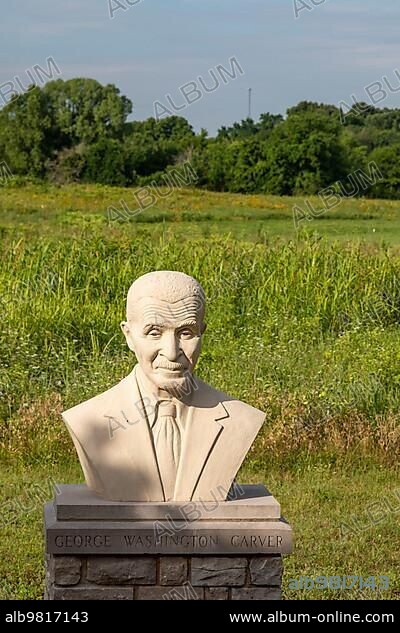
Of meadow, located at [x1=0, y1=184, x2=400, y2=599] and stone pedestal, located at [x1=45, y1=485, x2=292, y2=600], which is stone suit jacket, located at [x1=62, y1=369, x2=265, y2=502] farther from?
meadow, located at [x1=0, y1=184, x2=400, y2=599]

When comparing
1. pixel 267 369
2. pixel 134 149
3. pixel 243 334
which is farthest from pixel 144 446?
pixel 134 149

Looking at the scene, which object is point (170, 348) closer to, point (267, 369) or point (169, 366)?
point (169, 366)

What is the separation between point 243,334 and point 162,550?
683 centimetres

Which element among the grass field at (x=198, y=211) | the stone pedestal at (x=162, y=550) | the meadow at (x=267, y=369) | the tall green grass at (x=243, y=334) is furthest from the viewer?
the grass field at (x=198, y=211)

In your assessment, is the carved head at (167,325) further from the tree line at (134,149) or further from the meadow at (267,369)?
the tree line at (134,149)

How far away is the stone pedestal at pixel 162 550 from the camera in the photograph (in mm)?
5242

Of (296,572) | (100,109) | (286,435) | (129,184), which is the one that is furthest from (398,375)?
(100,109)

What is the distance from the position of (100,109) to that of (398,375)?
3374 cm

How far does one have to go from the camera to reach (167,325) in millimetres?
5324

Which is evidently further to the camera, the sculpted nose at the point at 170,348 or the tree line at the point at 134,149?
the tree line at the point at 134,149

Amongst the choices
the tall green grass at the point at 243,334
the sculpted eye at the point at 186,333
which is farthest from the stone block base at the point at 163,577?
the tall green grass at the point at 243,334

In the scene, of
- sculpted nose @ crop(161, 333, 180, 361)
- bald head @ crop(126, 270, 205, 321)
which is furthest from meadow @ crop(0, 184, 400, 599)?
bald head @ crop(126, 270, 205, 321)

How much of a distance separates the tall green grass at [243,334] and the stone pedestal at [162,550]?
11.7ft
